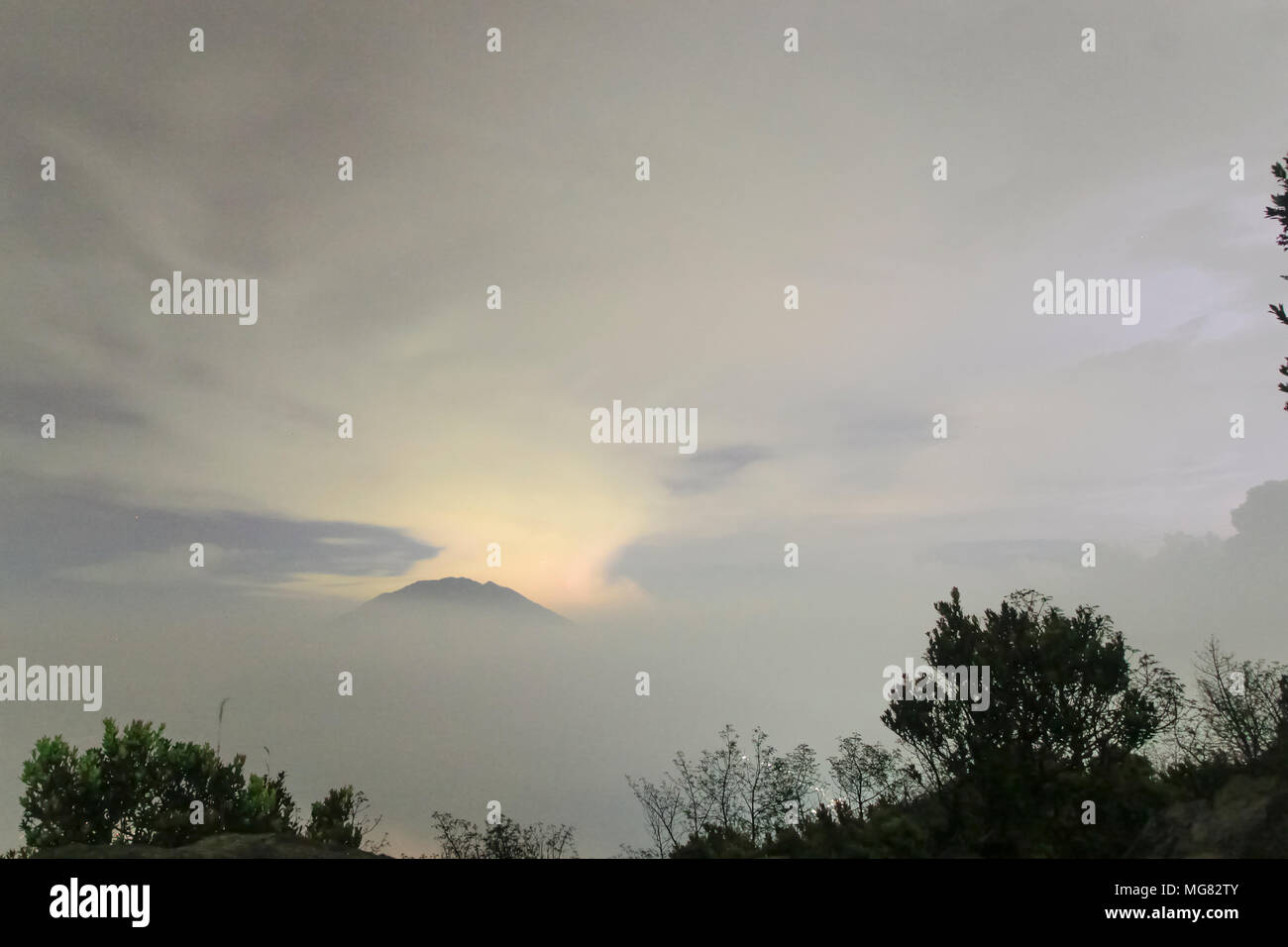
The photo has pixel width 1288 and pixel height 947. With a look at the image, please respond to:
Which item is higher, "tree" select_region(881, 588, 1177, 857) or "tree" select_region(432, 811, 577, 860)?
"tree" select_region(881, 588, 1177, 857)

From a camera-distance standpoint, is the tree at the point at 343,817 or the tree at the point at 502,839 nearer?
→ the tree at the point at 502,839

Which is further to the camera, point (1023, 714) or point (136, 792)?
point (136, 792)

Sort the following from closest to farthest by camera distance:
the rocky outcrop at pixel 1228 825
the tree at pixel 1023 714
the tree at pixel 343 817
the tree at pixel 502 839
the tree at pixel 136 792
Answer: the rocky outcrop at pixel 1228 825 → the tree at pixel 1023 714 → the tree at pixel 502 839 → the tree at pixel 343 817 → the tree at pixel 136 792

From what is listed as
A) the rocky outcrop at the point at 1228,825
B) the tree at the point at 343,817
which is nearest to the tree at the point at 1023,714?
the rocky outcrop at the point at 1228,825

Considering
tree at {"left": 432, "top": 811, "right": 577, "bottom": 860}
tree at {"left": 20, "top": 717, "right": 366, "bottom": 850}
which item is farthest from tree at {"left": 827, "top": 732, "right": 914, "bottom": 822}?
tree at {"left": 20, "top": 717, "right": 366, "bottom": 850}

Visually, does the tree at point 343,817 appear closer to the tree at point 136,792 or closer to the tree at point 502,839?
the tree at point 502,839

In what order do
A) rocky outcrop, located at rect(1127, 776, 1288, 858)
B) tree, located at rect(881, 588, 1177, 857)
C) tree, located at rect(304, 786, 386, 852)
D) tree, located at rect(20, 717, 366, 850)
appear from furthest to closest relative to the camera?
tree, located at rect(20, 717, 366, 850) < tree, located at rect(304, 786, 386, 852) < tree, located at rect(881, 588, 1177, 857) < rocky outcrop, located at rect(1127, 776, 1288, 858)

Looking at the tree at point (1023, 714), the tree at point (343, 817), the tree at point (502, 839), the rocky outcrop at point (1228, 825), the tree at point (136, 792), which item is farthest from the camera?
the tree at point (136, 792)

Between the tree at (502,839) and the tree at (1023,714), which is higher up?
the tree at (1023,714)

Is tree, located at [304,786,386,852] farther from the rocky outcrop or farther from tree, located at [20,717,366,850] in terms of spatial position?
the rocky outcrop

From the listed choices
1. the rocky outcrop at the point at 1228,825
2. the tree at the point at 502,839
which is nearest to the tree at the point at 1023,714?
the rocky outcrop at the point at 1228,825

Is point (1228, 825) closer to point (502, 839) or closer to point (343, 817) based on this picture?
point (502, 839)

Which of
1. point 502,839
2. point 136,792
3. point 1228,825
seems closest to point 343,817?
point 502,839
